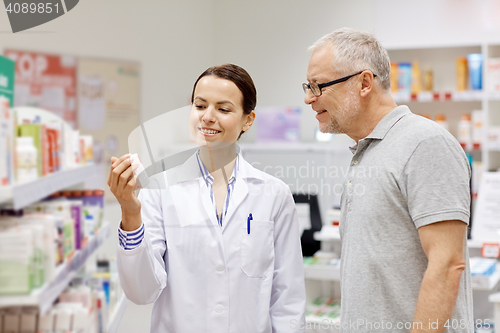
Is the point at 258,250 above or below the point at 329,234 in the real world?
above

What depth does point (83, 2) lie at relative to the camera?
13.7 ft

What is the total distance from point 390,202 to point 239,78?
1.97 feet

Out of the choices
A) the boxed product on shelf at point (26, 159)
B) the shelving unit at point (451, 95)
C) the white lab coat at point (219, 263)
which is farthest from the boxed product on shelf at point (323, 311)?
the shelving unit at point (451, 95)

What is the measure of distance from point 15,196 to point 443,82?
449 cm

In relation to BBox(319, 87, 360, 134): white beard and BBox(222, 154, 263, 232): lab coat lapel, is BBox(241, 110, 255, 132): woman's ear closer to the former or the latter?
BBox(222, 154, 263, 232): lab coat lapel

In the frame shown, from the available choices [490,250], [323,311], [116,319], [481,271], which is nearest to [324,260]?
[323,311]

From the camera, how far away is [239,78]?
5.11ft

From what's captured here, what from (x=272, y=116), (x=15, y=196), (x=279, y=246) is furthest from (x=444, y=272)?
(x=272, y=116)

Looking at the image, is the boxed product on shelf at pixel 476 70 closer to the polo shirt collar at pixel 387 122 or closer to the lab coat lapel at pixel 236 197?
the polo shirt collar at pixel 387 122

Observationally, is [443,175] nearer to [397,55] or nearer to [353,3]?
[397,55]

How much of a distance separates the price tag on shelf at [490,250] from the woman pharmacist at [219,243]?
2.12 m

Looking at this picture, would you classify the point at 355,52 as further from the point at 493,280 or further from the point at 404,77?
the point at 404,77

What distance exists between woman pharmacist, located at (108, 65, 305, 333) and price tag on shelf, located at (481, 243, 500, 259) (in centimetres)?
212

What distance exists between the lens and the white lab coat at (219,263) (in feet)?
4.98
